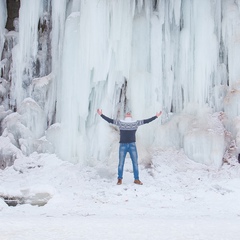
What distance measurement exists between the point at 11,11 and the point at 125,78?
4.22m

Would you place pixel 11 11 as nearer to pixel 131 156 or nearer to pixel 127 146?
pixel 127 146

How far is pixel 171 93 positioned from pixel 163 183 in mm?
2833

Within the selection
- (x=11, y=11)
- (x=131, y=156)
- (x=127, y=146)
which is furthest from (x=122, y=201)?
(x=11, y=11)

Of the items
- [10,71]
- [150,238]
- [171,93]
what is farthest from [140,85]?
[150,238]

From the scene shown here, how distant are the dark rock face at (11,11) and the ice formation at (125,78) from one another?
1081 mm

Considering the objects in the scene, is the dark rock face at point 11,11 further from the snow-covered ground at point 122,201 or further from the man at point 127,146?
the man at point 127,146

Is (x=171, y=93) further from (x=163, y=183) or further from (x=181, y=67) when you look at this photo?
(x=163, y=183)

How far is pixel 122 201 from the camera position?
7.50 m

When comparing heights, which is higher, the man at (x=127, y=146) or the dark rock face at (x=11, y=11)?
the dark rock face at (x=11, y=11)

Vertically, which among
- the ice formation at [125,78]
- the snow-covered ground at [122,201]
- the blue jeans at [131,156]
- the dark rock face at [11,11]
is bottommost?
the snow-covered ground at [122,201]

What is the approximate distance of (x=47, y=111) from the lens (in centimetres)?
1109

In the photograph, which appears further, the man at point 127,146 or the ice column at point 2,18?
the ice column at point 2,18

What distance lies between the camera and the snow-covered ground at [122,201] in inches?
196

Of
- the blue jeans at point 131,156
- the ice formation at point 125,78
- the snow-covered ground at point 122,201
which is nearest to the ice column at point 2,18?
the ice formation at point 125,78
